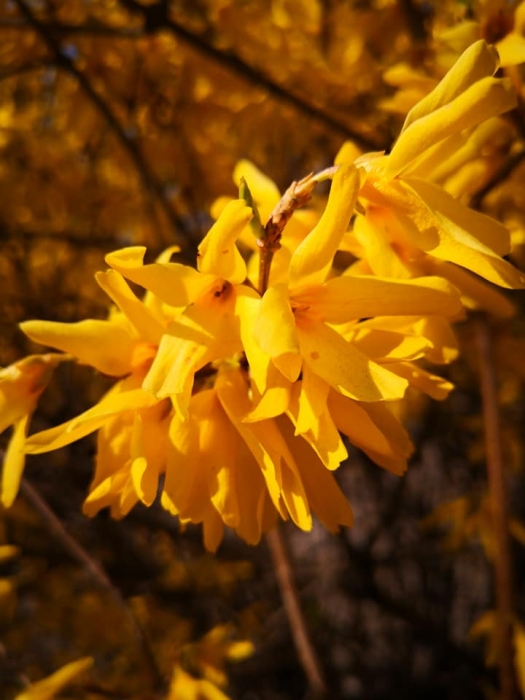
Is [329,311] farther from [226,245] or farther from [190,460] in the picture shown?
[190,460]

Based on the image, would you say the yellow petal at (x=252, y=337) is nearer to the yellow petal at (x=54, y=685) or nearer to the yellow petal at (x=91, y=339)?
the yellow petal at (x=91, y=339)

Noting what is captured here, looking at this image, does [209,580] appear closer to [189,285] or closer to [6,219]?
[6,219]

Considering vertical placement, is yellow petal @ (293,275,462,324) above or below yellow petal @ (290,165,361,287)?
below

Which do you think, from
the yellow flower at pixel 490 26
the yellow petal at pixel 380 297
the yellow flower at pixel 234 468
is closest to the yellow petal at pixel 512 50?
the yellow flower at pixel 490 26

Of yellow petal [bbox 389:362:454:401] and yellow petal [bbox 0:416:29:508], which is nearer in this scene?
yellow petal [bbox 389:362:454:401]

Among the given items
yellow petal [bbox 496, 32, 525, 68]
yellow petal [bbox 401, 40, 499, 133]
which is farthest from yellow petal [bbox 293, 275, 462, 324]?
yellow petal [bbox 496, 32, 525, 68]

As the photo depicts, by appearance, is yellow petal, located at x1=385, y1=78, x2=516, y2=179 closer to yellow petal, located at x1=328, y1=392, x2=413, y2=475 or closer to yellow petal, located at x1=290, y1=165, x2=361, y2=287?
yellow petal, located at x1=290, y1=165, x2=361, y2=287

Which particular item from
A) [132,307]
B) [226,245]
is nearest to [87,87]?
[132,307]

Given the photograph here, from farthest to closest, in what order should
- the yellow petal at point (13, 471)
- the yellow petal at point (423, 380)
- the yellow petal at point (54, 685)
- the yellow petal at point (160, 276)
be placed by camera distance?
1. the yellow petal at point (54, 685)
2. the yellow petal at point (13, 471)
3. the yellow petal at point (423, 380)
4. the yellow petal at point (160, 276)
